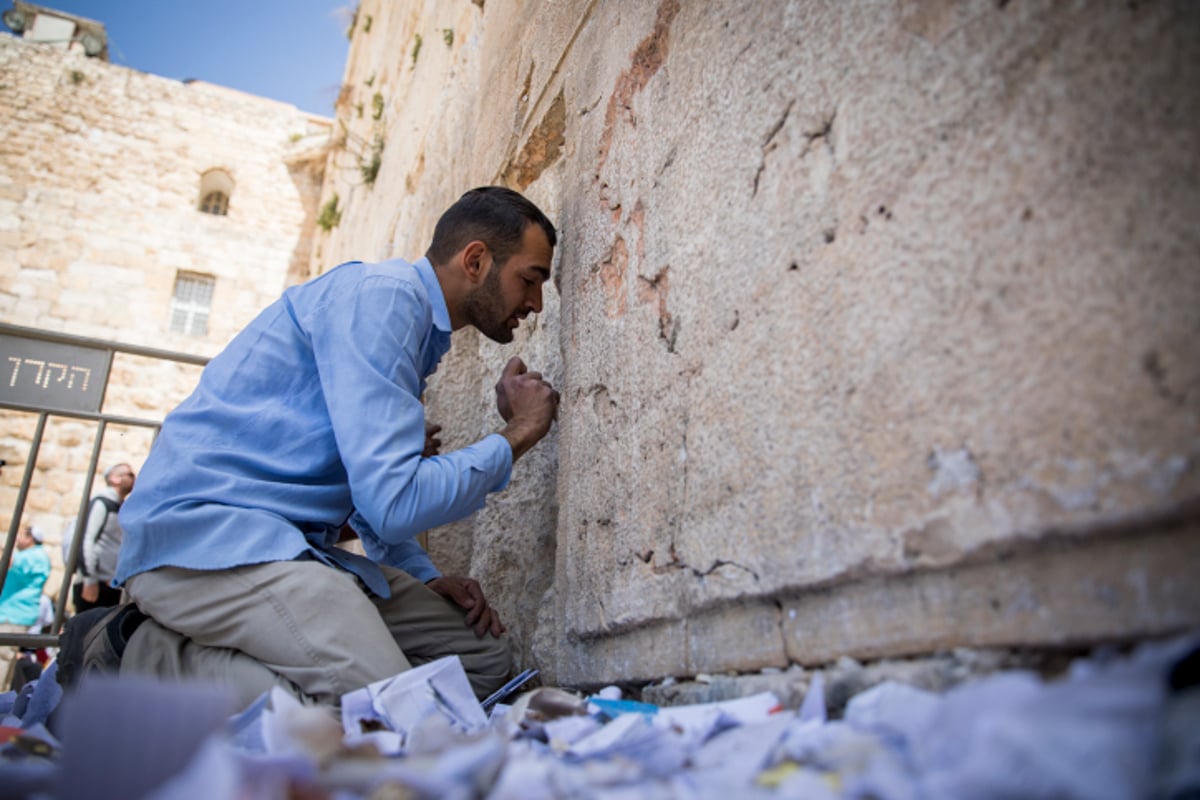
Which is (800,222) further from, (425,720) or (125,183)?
(125,183)

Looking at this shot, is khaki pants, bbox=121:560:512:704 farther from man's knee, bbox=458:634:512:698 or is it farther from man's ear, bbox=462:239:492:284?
man's ear, bbox=462:239:492:284

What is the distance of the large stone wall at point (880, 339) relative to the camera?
0.72 metres

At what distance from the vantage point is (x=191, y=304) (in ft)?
35.2

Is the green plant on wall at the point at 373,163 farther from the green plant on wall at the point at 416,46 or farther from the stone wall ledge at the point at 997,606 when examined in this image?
the stone wall ledge at the point at 997,606

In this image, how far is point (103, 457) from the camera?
882 centimetres

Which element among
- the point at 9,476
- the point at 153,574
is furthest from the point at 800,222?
the point at 9,476

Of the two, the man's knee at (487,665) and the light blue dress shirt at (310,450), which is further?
the man's knee at (487,665)

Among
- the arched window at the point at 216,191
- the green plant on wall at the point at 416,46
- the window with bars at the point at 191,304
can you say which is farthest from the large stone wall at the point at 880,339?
the arched window at the point at 216,191

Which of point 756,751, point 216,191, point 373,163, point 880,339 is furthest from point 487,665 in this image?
point 216,191

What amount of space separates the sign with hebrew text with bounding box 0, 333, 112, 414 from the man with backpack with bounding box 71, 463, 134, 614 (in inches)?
65.6

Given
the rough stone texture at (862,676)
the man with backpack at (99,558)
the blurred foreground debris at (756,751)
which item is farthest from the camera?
the man with backpack at (99,558)

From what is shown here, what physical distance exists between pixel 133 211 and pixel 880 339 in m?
11.9

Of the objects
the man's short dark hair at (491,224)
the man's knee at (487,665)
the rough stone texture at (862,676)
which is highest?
the man's short dark hair at (491,224)

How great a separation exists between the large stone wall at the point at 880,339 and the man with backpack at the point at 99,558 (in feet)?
13.3
